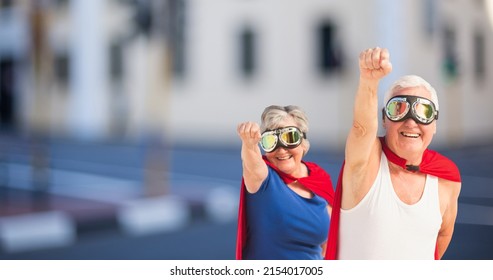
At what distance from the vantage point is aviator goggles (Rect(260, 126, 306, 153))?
114 cm

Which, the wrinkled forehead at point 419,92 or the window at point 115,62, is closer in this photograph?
the wrinkled forehead at point 419,92

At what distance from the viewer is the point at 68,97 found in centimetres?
1111

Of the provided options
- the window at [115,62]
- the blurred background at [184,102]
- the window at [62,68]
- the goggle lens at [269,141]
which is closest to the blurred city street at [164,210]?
the blurred background at [184,102]

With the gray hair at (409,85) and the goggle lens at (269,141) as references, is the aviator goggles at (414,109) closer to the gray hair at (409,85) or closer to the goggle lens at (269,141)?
the gray hair at (409,85)

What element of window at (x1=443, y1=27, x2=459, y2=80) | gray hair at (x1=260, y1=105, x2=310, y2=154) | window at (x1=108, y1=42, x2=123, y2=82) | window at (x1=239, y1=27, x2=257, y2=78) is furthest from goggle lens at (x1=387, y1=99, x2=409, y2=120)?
window at (x1=108, y1=42, x2=123, y2=82)

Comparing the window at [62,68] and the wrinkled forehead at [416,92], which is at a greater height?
the window at [62,68]

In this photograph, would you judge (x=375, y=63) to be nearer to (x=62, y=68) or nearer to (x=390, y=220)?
(x=390, y=220)

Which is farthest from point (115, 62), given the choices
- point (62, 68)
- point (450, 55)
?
point (450, 55)

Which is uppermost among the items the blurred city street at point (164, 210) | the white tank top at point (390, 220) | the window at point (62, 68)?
the window at point (62, 68)

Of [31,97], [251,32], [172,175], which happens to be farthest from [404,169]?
[31,97]

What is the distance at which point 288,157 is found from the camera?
1.16 meters

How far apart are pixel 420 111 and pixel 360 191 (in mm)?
148

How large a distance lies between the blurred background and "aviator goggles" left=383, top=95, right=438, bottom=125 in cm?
15

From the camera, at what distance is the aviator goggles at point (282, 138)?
114 centimetres
